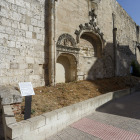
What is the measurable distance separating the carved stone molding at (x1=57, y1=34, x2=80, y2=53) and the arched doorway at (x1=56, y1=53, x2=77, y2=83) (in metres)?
0.44

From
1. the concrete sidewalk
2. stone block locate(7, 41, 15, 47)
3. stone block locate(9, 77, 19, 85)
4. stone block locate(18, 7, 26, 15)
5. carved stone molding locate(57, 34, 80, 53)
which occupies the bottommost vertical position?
the concrete sidewalk

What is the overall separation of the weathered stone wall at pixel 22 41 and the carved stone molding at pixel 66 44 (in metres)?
1.03

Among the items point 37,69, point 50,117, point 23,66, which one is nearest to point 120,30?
point 37,69

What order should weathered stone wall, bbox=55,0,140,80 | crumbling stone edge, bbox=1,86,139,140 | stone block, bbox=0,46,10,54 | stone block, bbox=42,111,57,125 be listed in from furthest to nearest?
weathered stone wall, bbox=55,0,140,80 < stone block, bbox=0,46,10,54 < stone block, bbox=42,111,57,125 < crumbling stone edge, bbox=1,86,139,140

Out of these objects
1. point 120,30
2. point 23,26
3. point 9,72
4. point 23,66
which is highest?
point 120,30

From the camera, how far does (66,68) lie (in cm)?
831

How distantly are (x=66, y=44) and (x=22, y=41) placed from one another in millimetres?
2748

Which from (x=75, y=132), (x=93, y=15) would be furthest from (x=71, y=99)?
(x=93, y=15)

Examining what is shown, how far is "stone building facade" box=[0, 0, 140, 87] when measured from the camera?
5.46 metres

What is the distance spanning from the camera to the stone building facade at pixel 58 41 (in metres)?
5.46

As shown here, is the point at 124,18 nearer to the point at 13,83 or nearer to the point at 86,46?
the point at 86,46

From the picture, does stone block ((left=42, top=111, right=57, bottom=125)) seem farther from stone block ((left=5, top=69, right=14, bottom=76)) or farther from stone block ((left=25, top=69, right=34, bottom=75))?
stone block ((left=25, top=69, right=34, bottom=75))

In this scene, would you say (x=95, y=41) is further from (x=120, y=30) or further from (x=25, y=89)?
(x=25, y=89)

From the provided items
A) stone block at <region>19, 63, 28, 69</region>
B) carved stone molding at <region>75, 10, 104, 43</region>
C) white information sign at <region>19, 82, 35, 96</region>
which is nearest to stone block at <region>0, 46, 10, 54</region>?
stone block at <region>19, 63, 28, 69</region>
